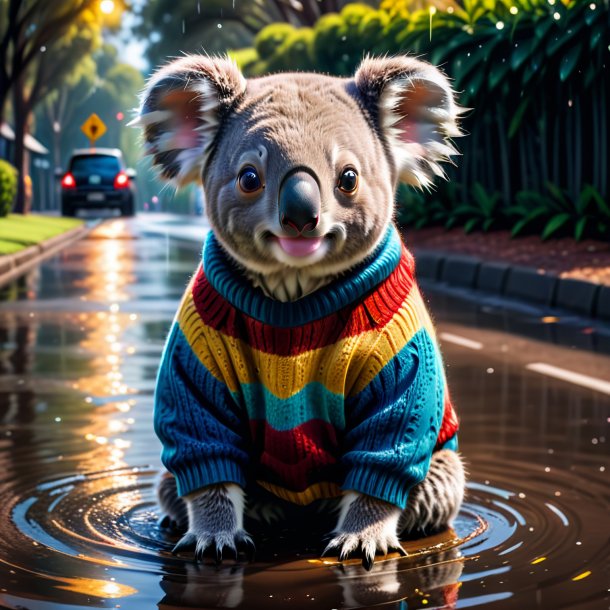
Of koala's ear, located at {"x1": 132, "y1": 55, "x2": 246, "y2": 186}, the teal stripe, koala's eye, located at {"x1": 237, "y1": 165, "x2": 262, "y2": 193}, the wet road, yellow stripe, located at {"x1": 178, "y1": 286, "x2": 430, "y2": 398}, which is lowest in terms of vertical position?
the wet road

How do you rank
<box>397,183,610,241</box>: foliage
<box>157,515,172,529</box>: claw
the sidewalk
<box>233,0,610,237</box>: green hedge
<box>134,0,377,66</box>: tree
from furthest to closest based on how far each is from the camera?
1. <box>134,0,377,66</box>: tree
2. <box>233,0,610,237</box>: green hedge
3. <box>397,183,610,241</box>: foliage
4. the sidewalk
5. <box>157,515,172,529</box>: claw

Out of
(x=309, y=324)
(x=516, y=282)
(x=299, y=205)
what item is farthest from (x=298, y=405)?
(x=516, y=282)

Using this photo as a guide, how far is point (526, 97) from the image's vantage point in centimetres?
1833

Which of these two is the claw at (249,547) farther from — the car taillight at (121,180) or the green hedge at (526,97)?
the car taillight at (121,180)

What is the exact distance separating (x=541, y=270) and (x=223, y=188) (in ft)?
35.8

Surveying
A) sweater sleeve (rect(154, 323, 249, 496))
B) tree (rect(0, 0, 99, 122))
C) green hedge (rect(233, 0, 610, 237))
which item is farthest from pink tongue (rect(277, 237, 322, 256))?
tree (rect(0, 0, 99, 122))

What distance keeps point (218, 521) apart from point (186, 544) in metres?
0.15

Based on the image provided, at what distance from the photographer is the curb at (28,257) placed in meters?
17.5

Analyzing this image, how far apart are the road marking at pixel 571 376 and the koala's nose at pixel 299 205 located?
186 inches

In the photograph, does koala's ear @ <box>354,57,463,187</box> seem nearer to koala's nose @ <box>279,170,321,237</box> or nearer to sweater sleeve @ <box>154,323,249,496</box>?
koala's nose @ <box>279,170,321,237</box>

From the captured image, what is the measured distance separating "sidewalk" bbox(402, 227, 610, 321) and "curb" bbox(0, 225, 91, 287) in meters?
4.98

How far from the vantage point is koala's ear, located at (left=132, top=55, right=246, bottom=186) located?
13.4ft

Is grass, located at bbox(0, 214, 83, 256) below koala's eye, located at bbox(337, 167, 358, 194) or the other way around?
below

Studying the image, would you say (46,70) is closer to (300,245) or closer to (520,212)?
(520,212)
